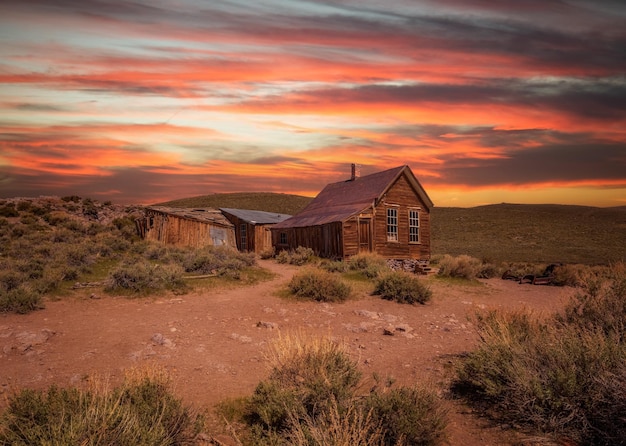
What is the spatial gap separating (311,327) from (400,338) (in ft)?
7.20

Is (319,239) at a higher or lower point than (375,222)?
lower

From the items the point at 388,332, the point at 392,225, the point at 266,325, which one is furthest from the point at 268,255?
the point at 388,332

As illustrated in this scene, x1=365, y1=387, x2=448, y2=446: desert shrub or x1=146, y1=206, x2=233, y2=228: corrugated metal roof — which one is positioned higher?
x1=146, y1=206, x2=233, y2=228: corrugated metal roof

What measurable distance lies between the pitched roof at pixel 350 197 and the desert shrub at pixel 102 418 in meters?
18.5

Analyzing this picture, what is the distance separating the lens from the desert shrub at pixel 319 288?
1331cm

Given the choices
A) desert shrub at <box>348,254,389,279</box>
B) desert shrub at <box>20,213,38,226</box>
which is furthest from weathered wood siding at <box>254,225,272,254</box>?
desert shrub at <box>20,213,38,226</box>

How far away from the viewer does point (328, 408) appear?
4914mm

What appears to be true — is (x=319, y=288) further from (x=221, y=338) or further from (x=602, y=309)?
(x=602, y=309)

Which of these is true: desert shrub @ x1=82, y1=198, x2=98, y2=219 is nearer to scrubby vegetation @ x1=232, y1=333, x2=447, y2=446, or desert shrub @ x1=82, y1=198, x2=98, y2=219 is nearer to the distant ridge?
the distant ridge

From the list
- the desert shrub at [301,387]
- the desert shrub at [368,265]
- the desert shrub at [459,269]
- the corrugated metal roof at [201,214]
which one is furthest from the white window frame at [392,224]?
the desert shrub at [301,387]

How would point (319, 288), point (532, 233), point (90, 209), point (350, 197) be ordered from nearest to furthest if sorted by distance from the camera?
point (319, 288) → point (350, 197) → point (90, 209) → point (532, 233)

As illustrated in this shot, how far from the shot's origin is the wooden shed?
31.8m

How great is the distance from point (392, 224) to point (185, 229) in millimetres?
15974

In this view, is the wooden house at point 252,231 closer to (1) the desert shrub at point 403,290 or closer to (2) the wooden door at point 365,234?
(2) the wooden door at point 365,234
